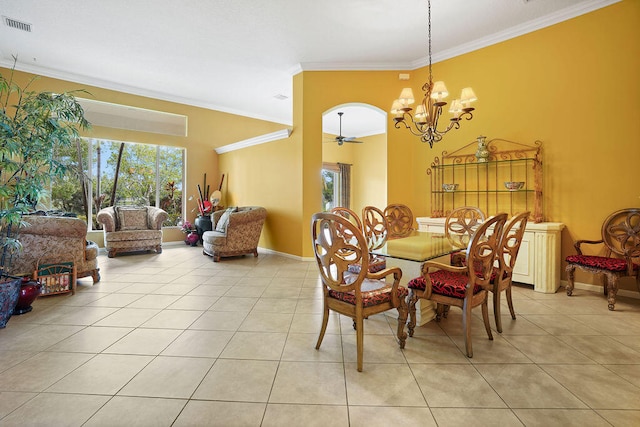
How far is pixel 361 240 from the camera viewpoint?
1.81 m

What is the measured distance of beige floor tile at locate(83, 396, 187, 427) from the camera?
1.44 metres

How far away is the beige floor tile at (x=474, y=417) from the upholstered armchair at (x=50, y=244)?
3.92 meters

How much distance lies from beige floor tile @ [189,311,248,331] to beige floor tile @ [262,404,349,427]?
1103 mm

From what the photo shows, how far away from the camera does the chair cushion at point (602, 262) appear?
9.87ft

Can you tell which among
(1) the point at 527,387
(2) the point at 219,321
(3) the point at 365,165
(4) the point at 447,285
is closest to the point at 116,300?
(2) the point at 219,321

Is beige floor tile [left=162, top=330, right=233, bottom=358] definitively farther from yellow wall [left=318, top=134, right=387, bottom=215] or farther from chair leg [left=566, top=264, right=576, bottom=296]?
yellow wall [left=318, top=134, right=387, bottom=215]

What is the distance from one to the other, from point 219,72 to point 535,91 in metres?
5.05

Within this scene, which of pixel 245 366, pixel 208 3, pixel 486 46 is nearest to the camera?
pixel 245 366

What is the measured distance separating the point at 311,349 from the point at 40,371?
1677 mm

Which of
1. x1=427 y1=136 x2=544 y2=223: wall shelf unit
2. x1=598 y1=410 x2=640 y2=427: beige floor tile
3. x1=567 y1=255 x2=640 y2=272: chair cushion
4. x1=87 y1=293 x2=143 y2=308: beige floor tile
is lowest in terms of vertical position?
x1=598 y1=410 x2=640 y2=427: beige floor tile

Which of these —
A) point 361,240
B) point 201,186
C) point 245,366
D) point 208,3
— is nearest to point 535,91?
point 361,240

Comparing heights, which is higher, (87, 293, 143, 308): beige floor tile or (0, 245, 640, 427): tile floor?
(87, 293, 143, 308): beige floor tile

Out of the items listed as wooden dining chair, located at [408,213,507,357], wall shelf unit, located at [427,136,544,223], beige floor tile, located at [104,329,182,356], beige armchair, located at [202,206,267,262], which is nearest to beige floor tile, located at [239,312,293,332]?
beige floor tile, located at [104,329,182,356]

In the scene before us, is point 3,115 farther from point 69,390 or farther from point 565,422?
point 565,422
